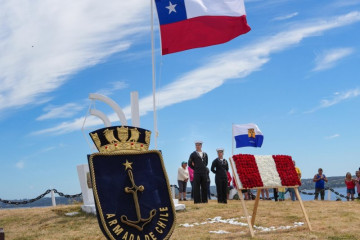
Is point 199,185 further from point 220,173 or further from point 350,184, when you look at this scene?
point 350,184

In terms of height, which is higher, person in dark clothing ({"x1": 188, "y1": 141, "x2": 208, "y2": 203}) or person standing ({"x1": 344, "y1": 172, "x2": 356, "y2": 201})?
person in dark clothing ({"x1": 188, "y1": 141, "x2": 208, "y2": 203})

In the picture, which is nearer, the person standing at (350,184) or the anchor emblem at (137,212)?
the anchor emblem at (137,212)

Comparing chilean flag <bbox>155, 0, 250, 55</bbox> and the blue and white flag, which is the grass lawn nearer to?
chilean flag <bbox>155, 0, 250, 55</bbox>

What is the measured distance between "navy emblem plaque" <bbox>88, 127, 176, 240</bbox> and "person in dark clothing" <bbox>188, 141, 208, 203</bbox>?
870 cm

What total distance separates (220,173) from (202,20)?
20.1 ft

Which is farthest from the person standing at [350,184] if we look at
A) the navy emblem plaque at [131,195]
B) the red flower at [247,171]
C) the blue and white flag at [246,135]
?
the navy emblem plaque at [131,195]

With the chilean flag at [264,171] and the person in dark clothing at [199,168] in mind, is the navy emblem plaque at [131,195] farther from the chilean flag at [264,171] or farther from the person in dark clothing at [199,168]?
the person in dark clothing at [199,168]

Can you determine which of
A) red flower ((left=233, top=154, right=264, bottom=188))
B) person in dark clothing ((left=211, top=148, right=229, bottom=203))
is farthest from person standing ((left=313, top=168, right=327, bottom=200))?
red flower ((left=233, top=154, right=264, bottom=188))

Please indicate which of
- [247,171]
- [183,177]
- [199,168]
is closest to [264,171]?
[247,171]

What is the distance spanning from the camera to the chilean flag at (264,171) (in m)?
10.4

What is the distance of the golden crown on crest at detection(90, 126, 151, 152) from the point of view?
24.5 feet

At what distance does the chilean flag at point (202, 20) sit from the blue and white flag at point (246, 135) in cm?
1101

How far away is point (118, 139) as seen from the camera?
24.7 feet

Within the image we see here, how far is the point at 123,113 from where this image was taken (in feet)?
50.5
